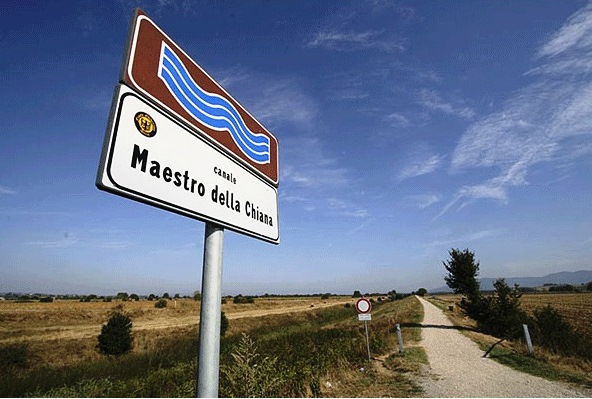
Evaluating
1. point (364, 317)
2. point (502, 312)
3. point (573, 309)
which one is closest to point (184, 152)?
point (364, 317)

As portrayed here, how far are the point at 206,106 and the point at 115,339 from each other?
2358 cm

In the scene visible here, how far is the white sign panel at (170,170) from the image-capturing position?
1.14 meters

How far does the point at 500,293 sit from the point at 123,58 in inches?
865

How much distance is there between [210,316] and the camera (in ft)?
4.85

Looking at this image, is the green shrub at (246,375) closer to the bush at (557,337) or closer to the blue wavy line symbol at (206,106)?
the blue wavy line symbol at (206,106)

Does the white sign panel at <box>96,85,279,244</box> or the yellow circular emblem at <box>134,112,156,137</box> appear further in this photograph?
the yellow circular emblem at <box>134,112,156,137</box>

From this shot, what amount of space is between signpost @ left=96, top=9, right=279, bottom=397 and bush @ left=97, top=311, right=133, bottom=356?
75.8 ft

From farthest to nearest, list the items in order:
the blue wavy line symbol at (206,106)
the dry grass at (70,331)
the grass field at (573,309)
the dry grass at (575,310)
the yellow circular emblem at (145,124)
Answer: the grass field at (573,309)
the dry grass at (575,310)
the dry grass at (70,331)
the blue wavy line symbol at (206,106)
the yellow circular emblem at (145,124)

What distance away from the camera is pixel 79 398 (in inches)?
355

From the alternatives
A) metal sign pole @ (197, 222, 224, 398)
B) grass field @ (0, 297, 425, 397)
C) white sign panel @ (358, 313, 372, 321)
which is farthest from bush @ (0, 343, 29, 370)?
metal sign pole @ (197, 222, 224, 398)

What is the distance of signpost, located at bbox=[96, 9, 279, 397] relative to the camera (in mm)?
1184

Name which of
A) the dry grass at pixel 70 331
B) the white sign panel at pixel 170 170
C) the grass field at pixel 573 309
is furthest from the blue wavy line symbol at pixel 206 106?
the grass field at pixel 573 309

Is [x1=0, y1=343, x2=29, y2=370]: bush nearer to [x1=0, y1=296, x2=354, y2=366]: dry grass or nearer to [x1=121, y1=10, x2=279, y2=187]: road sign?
[x1=0, y1=296, x2=354, y2=366]: dry grass

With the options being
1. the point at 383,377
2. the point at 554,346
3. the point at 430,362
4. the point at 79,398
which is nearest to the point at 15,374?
the point at 79,398
